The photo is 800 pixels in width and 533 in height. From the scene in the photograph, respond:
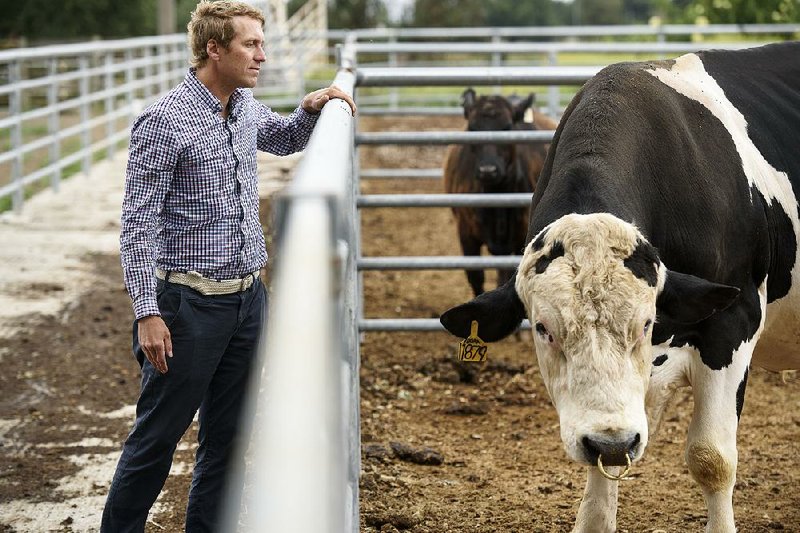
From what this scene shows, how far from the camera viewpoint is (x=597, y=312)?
2.89 m

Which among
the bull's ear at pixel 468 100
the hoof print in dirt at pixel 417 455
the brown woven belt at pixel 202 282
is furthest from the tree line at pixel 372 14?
the brown woven belt at pixel 202 282

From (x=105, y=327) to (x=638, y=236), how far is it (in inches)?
175

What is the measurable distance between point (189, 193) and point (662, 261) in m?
1.54

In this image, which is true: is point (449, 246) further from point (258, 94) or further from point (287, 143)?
point (258, 94)

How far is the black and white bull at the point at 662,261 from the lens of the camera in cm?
289

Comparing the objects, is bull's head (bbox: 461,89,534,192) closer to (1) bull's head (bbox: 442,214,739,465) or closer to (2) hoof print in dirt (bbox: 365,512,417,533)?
(2) hoof print in dirt (bbox: 365,512,417,533)

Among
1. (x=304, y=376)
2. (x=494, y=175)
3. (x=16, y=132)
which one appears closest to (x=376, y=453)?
(x=494, y=175)

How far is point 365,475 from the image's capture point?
4320mm

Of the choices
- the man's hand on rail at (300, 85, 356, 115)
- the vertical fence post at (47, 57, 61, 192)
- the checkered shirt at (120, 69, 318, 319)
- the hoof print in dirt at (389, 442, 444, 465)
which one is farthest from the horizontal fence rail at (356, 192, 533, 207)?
the vertical fence post at (47, 57, 61, 192)

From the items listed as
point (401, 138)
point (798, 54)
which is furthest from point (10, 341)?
point (798, 54)

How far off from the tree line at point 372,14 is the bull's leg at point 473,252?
480cm

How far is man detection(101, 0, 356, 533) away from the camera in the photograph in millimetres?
3139

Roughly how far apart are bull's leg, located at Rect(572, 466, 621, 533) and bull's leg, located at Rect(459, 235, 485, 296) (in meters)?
3.67

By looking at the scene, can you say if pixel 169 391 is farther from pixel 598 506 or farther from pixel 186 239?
pixel 598 506
